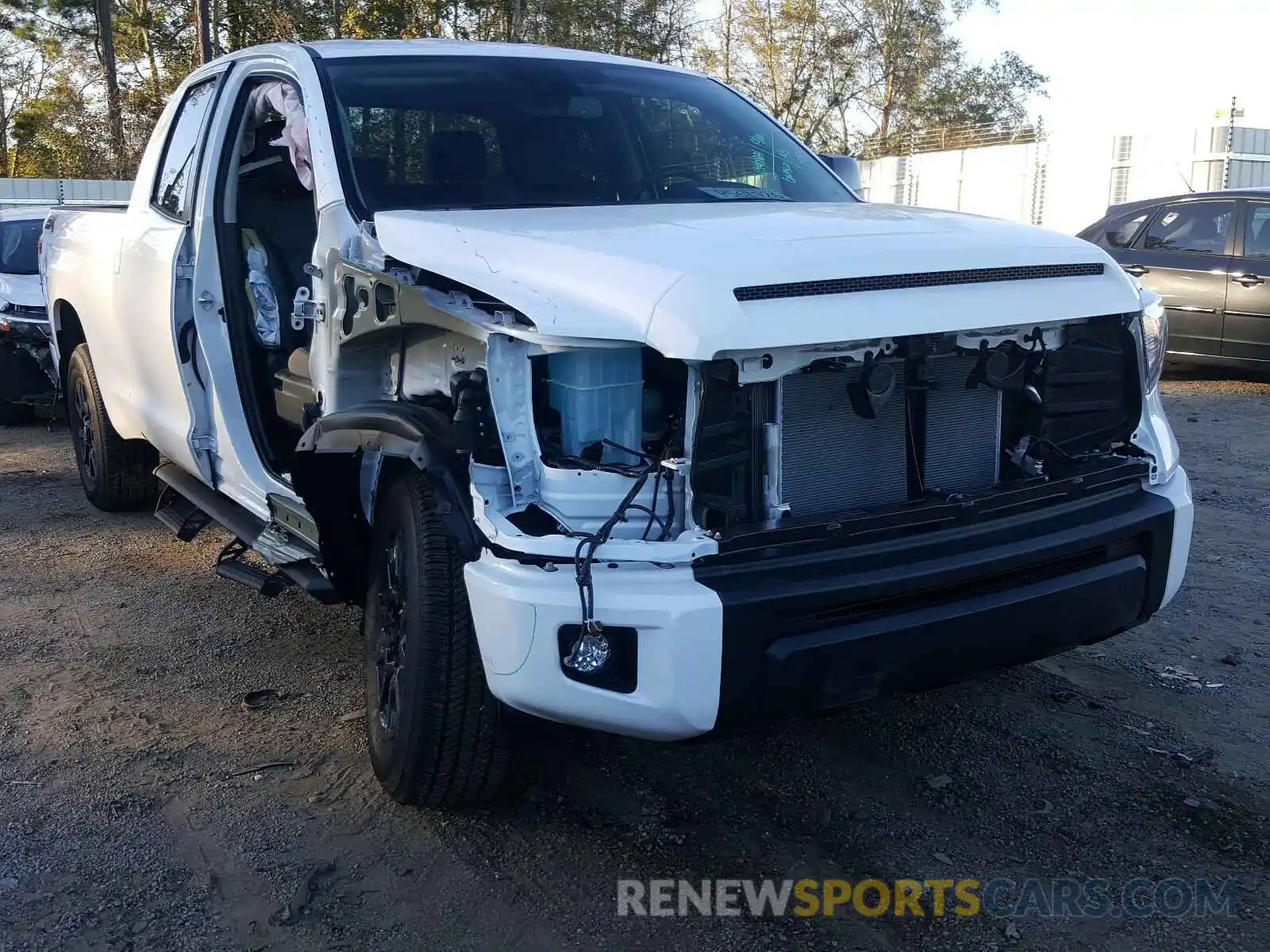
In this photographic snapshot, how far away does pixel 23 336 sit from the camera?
8.73m

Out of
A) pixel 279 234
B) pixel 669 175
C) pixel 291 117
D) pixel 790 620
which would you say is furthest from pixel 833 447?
pixel 279 234

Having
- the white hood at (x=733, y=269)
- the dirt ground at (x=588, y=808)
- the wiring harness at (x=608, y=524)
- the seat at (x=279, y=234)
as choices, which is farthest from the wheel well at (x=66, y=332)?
the wiring harness at (x=608, y=524)

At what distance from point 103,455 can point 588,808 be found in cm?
391

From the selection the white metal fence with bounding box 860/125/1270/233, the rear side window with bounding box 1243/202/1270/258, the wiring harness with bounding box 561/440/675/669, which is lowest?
the wiring harness with bounding box 561/440/675/669

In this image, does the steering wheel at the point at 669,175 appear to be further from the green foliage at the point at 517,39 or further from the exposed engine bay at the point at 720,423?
the green foliage at the point at 517,39

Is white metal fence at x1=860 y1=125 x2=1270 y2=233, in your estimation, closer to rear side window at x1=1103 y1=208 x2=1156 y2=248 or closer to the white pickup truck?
rear side window at x1=1103 y1=208 x2=1156 y2=248

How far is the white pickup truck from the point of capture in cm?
252

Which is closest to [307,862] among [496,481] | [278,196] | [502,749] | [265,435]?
[502,749]

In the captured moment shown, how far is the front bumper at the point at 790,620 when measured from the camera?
2.46 metres

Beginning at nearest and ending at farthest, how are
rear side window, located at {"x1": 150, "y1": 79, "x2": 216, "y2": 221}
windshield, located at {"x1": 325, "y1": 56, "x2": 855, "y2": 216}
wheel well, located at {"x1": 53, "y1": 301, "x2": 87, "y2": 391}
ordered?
windshield, located at {"x1": 325, "y1": 56, "x2": 855, "y2": 216} < rear side window, located at {"x1": 150, "y1": 79, "x2": 216, "y2": 221} < wheel well, located at {"x1": 53, "y1": 301, "x2": 87, "y2": 391}

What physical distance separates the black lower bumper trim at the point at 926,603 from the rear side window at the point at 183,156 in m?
2.88

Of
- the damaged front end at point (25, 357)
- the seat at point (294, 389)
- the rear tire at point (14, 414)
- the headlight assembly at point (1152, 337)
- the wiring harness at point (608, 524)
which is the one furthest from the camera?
the rear tire at point (14, 414)

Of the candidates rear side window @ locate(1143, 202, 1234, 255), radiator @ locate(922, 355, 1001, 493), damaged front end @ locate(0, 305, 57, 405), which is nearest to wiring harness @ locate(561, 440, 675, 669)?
radiator @ locate(922, 355, 1001, 493)

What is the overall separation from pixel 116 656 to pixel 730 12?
3476 centimetres
